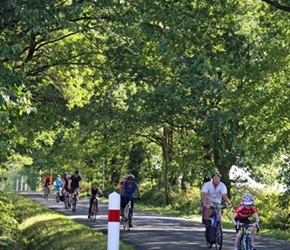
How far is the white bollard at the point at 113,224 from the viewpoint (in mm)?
7312

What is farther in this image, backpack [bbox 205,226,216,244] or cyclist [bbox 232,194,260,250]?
backpack [bbox 205,226,216,244]

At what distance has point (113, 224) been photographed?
738cm

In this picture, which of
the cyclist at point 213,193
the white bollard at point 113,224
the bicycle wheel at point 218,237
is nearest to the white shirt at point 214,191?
the cyclist at point 213,193

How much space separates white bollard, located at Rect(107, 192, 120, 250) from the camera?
7312 millimetres

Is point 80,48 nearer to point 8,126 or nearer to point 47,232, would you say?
point 47,232

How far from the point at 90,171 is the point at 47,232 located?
54.7 metres

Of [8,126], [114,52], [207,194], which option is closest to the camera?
[8,126]

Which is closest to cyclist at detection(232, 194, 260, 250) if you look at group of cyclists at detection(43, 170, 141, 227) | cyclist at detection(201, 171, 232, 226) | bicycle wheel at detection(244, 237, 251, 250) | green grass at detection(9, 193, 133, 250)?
bicycle wheel at detection(244, 237, 251, 250)

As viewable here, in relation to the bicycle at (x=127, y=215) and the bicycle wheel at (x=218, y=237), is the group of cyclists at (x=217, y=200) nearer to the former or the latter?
the bicycle at (x=127, y=215)

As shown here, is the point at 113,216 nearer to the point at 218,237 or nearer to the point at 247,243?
the point at 247,243

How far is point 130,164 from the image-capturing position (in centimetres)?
6084

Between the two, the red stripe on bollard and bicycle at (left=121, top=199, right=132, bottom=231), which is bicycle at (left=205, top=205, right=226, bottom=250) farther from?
the red stripe on bollard

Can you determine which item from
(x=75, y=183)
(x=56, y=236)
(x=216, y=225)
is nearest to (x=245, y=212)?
(x=216, y=225)

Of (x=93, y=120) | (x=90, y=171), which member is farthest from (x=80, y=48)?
(x=90, y=171)
